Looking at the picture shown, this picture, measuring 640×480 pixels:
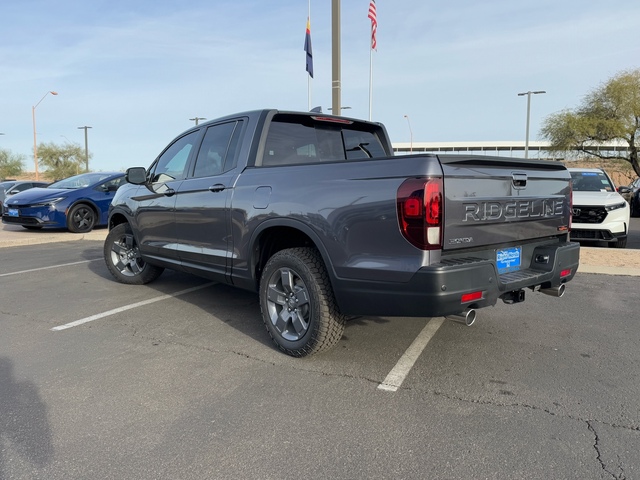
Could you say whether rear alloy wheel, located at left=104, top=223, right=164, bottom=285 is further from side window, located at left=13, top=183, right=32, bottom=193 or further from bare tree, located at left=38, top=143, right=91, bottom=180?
bare tree, located at left=38, top=143, right=91, bottom=180

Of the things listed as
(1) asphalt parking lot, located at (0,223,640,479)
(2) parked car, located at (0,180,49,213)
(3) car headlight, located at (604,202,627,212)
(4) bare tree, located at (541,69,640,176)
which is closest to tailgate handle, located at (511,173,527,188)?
(1) asphalt parking lot, located at (0,223,640,479)

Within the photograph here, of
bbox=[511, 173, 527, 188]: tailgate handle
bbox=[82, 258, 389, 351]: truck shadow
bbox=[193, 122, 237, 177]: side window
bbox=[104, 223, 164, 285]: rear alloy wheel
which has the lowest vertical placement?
bbox=[82, 258, 389, 351]: truck shadow

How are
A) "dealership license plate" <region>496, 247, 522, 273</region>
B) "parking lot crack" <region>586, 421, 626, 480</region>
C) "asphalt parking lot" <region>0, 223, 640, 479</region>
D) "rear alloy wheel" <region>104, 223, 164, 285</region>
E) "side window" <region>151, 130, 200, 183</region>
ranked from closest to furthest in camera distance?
"parking lot crack" <region>586, 421, 626, 480</region> < "asphalt parking lot" <region>0, 223, 640, 479</region> < "dealership license plate" <region>496, 247, 522, 273</region> < "side window" <region>151, 130, 200, 183</region> < "rear alloy wheel" <region>104, 223, 164, 285</region>

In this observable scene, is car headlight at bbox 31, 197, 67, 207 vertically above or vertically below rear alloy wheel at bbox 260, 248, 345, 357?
above

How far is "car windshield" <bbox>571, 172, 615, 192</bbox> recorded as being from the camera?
9.59 m

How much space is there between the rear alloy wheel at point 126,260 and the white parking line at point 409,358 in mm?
3536

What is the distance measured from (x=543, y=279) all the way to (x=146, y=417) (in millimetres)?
2856

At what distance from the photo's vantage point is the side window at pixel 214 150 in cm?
448

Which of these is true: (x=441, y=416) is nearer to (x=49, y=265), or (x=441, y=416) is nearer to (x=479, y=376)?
(x=479, y=376)

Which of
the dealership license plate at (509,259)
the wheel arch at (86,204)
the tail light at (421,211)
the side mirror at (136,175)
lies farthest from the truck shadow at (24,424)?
the wheel arch at (86,204)

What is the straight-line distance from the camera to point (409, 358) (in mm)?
3652

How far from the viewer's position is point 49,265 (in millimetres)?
7812

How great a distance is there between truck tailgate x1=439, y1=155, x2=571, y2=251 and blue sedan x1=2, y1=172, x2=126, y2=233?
36.9 ft

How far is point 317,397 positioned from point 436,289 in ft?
3.30
